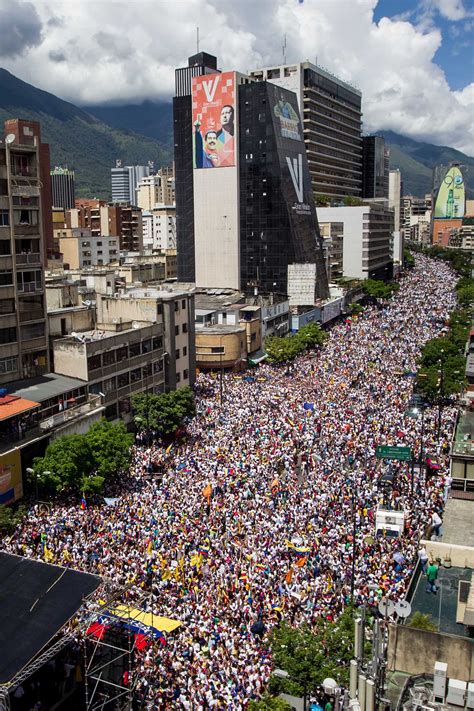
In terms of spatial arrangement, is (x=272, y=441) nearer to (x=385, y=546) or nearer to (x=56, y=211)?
(x=385, y=546)

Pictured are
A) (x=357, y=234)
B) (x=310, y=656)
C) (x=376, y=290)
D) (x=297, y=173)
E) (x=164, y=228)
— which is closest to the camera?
(x=310, y=656)

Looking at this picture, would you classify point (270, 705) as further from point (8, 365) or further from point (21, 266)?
point (21, 266)

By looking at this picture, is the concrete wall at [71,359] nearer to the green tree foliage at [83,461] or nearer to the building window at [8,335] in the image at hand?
the building window at [8,335]

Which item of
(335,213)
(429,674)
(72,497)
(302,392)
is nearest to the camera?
(429,674)

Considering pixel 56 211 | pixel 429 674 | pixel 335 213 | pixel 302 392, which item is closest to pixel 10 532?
pixel 429 674

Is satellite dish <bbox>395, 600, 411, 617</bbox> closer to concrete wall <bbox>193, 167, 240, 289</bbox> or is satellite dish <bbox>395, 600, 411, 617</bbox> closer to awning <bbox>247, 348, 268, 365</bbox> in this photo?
awning <bbox>247, 348, 268, 365</bbox>

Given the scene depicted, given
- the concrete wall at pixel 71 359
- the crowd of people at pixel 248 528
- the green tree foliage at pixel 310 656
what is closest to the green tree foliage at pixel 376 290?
the crowd of people at pixel 248 528

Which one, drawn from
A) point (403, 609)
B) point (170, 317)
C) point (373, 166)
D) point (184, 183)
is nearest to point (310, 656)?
point (403, 609)
